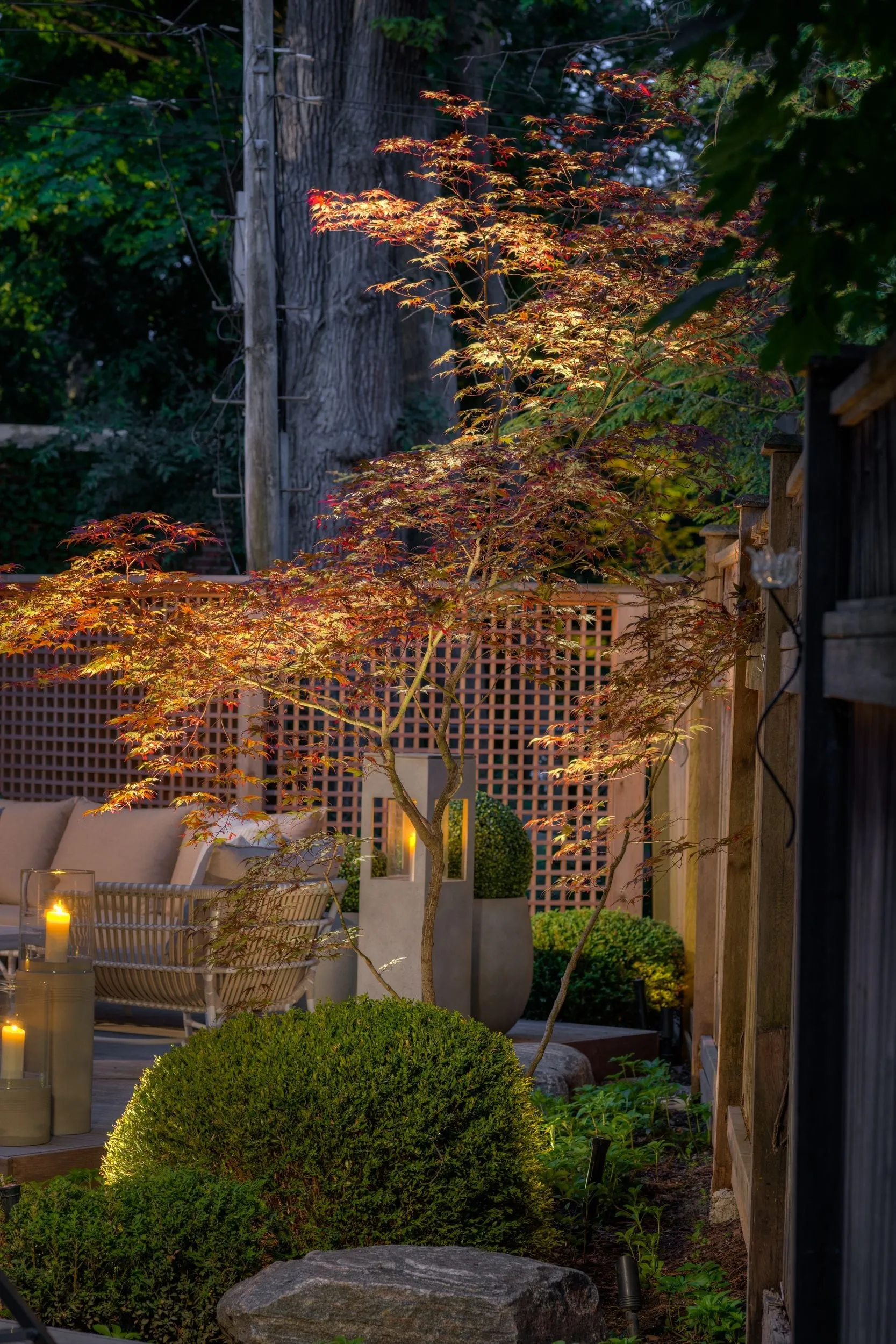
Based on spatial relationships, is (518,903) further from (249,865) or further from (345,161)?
(345,161)

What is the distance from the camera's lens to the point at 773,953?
3.08 m

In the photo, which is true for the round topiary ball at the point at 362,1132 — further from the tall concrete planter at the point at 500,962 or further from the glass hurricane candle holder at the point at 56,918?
the tall concrete planter at the point at 500,962

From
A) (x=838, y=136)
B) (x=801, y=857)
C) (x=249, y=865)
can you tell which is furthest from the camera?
(x=249, y=865)

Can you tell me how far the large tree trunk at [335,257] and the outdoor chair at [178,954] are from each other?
4151mm

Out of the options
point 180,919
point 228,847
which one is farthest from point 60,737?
point 180,919

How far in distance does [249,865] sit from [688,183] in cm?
348

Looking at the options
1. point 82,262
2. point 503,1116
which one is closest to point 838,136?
point 503,1116

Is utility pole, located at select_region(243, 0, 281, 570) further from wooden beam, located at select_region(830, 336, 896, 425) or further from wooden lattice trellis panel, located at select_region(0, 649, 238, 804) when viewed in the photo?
wooden beam, located at select_region(830, 336, 896, 425)

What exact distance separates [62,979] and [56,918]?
0.59 ft

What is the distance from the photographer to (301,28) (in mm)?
10070

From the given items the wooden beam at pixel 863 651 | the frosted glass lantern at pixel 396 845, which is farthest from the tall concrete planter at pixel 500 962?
the wooden beam at pixel 863 651

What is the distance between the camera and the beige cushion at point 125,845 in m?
6.91

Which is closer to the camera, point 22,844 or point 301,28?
point 22,844

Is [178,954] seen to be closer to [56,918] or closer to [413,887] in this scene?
[413,887]
